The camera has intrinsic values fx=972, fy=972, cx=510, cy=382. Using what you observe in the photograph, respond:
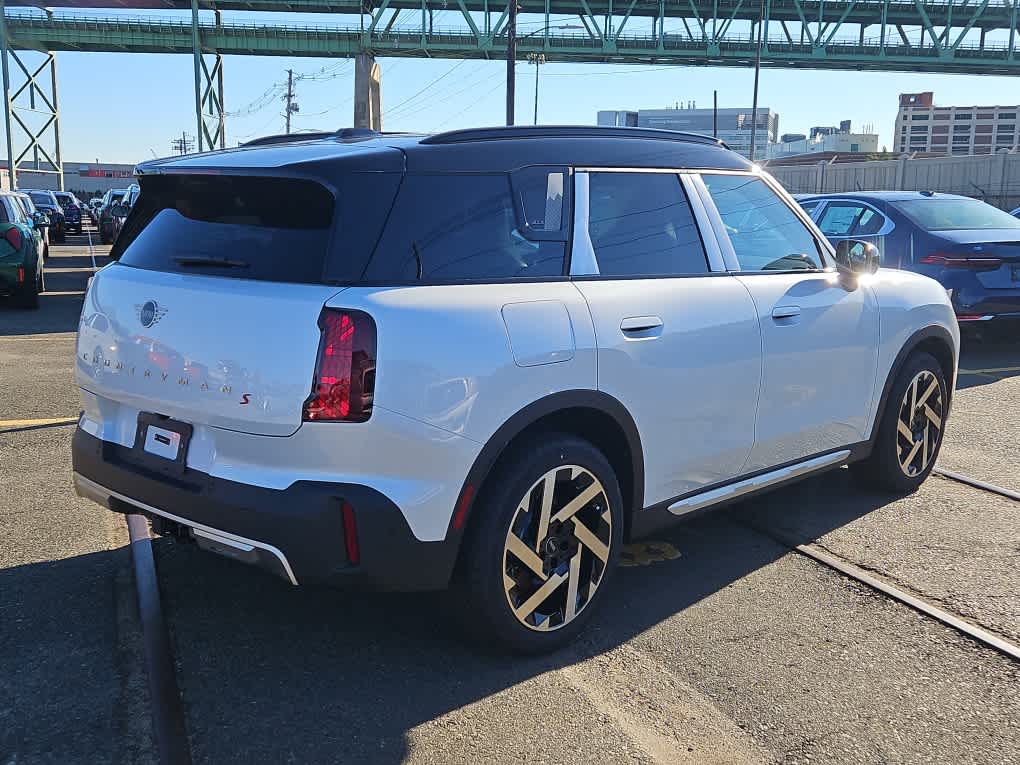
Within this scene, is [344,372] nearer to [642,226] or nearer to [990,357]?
[642,226]

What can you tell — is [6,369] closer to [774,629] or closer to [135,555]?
[135,555]

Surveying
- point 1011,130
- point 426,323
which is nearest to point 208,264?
point 426,323

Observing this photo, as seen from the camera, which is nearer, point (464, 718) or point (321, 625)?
point (464, 718)

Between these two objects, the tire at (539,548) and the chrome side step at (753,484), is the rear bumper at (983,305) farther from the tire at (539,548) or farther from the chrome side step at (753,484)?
the tire at (539,548)

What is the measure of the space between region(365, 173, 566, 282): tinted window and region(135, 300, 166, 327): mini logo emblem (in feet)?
2.56

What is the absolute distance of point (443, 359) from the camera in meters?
3.01

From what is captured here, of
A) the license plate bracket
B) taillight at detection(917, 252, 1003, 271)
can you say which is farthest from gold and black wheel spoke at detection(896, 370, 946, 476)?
taillight at detection(917, 252, 1003, 271)

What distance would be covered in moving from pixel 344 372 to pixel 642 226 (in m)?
1.58

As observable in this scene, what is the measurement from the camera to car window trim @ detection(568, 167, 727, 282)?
362 centimetres

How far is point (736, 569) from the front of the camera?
437 cm

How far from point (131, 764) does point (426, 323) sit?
1523 mm

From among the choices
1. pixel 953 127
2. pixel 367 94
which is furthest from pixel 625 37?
pixel 953 127

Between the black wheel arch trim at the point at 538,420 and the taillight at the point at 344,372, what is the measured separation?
0.44 m

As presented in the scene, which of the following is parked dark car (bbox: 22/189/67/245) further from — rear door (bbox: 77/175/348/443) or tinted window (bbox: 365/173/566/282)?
tinted window (bbox: 365/173/566/282)
